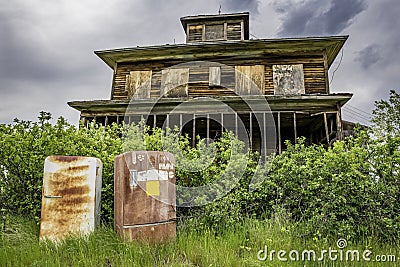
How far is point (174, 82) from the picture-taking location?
14.7 metres

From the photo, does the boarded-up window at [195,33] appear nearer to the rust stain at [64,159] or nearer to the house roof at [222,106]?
the house roof at [222,106]

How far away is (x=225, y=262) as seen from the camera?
4.21m

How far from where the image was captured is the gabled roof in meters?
13.9

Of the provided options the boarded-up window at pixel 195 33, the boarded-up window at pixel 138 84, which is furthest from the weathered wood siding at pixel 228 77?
the boarded-up window at pixel 195 33

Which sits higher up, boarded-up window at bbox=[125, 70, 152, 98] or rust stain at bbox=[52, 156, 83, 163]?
boarded-up window at bbox=[125, 70, 152, 98]

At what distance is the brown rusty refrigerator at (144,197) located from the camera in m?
4.84

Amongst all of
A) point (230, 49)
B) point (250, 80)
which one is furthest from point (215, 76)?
point (250, 80)

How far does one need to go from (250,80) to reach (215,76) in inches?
62.4

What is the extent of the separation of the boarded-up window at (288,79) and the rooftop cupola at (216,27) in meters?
3.33

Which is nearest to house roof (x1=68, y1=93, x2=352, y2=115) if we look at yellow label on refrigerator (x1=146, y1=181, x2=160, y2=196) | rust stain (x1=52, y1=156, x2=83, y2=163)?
rust stain (x1=52, y1=156, x2=83, y2=163)
